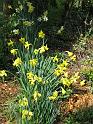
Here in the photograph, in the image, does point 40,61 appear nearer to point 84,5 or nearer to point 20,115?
point 20,115

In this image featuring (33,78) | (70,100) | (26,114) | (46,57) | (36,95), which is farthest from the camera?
(46,57)

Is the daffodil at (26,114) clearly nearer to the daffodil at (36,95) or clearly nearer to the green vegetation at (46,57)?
the green vegetation at (46,57)

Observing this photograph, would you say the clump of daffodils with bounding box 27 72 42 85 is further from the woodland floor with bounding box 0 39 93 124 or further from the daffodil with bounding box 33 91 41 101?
the woodland floor with bounding box 0 39 93 124

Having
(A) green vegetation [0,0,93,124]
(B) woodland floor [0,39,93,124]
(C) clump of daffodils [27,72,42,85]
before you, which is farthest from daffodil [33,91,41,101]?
(B) woodland floor [0,39,93,124]

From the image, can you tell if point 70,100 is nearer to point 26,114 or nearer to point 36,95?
point 36,95

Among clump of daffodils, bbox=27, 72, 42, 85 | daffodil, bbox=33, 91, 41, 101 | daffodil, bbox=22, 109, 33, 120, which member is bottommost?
daffodil, bbox=22, 109, 33, 120

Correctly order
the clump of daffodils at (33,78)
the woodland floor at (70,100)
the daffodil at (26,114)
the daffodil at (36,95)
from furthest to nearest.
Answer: the woodland floor at (70,100)
the clump of daffodils at (33,78)
the daffodil at (36,95)
the daffodil at (26,114)

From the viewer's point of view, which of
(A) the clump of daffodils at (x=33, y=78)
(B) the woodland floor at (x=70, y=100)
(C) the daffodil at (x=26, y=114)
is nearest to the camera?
(C) the daffodil at (x=26, y=114)

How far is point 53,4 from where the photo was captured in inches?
281

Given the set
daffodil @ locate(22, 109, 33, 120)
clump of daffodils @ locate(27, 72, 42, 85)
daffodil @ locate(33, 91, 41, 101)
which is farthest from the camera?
clump of daffodils @ locate(27, 72, 42, 85)

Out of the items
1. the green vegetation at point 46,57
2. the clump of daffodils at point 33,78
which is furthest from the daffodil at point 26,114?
the clump of daffodils at point 33,78

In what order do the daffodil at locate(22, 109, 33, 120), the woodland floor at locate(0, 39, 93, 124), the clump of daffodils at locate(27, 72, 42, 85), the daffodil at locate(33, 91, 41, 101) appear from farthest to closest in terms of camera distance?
the woodland floor at locate(0, 39, 93, 124) → the clump of daffodils at locate(27, 72, 42, 85) → the daffodil at locate(33, 91, 41, 101) → the daffodil at locate(22, 109, 33, 120)

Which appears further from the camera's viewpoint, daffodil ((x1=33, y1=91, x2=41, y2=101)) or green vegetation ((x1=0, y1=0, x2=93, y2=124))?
green vegetation ((x1=0, y1=0, x2=93, y2=124))

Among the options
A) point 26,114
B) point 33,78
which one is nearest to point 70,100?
point 33,78
